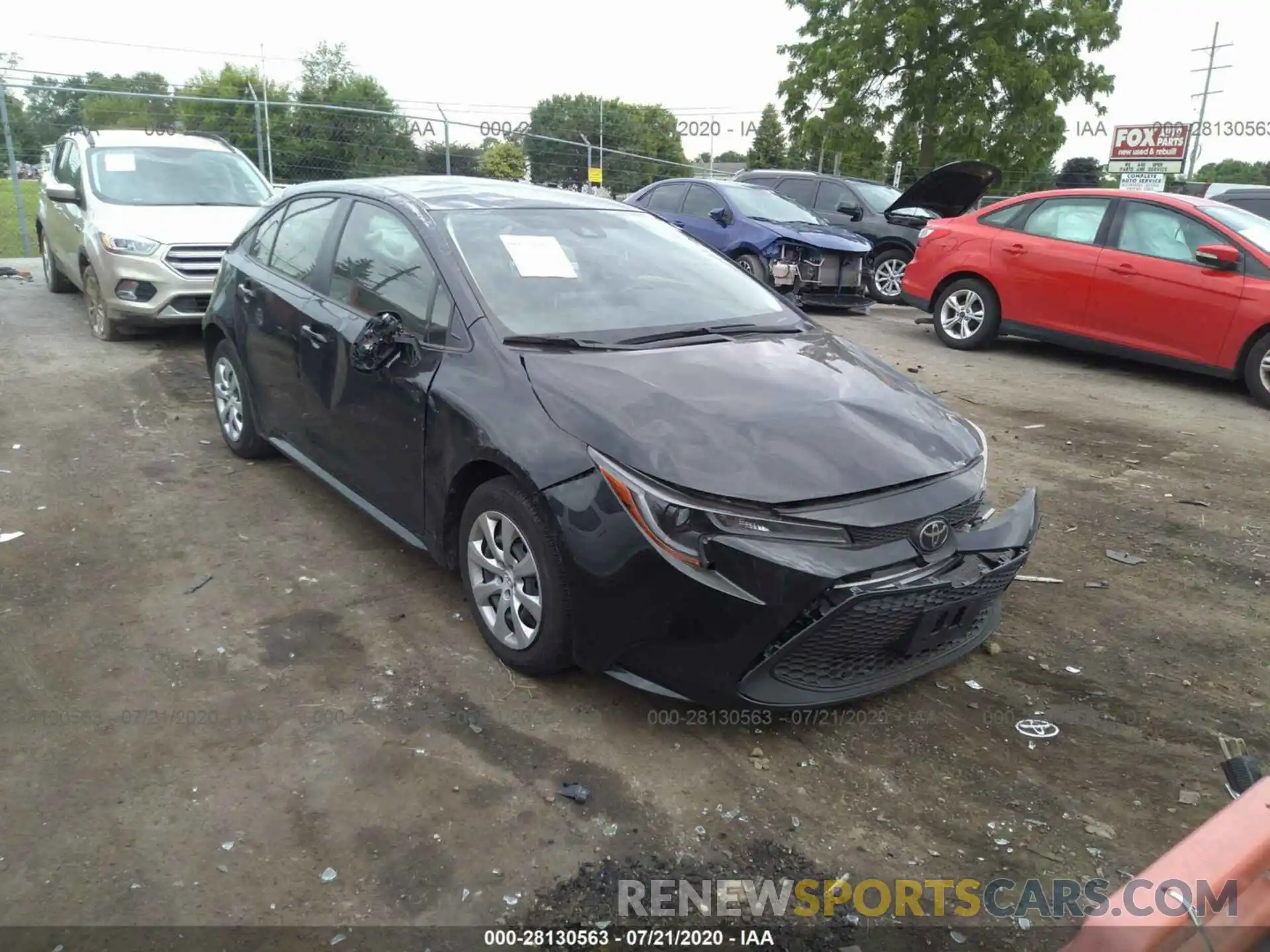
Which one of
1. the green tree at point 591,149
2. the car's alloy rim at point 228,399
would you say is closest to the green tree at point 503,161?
the green tree at point 591,149

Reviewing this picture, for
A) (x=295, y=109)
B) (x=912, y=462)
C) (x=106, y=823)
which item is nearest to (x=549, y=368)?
(x=912, y=462)

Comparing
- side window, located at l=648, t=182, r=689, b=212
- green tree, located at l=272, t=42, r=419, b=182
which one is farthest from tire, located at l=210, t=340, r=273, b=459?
green tree, located at l=272, t=42, r=419, b=182

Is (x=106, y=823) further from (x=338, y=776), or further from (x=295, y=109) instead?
(x=295, y=109)

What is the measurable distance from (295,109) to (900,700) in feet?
54.4

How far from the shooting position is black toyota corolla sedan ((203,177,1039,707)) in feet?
9.02

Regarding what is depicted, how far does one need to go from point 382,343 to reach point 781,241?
25.7 ft

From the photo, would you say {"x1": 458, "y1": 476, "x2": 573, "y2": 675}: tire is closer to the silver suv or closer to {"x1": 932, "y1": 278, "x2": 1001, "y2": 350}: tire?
the silver suv

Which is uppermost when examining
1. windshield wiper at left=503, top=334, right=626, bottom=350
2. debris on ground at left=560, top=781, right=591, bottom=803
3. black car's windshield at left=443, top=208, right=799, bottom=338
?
black car's windshield at left=443, top=208, right=799, bottom=338

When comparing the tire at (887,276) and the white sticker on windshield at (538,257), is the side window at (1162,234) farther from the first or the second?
the white sticker on windshield at (538,257)

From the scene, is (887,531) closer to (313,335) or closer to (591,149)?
(313,335)

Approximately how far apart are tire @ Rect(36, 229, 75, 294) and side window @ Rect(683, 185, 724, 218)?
7217 millimetres

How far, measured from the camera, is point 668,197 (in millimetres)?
12484

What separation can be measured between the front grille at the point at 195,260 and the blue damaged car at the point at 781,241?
15.0 feet

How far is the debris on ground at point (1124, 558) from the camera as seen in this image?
14.7 feet
